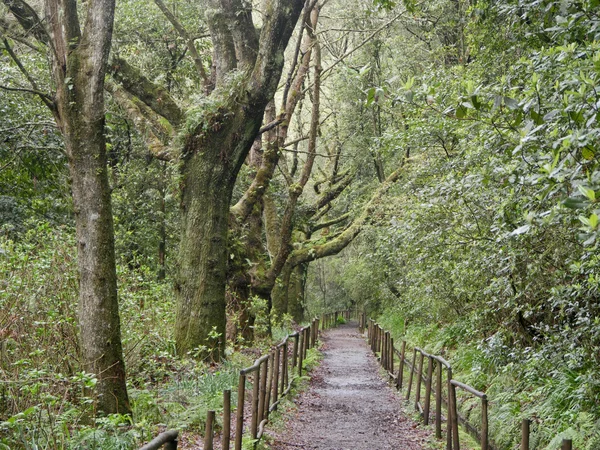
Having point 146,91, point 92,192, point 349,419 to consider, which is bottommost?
point 349,419

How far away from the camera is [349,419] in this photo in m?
10.1

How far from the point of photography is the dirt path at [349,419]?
27.5 ft

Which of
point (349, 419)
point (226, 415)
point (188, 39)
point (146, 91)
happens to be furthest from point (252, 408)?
point (188, 39)

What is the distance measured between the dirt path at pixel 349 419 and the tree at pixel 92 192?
2.75 metres

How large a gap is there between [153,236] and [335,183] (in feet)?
41.0

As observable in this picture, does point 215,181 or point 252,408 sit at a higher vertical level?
point 215,181

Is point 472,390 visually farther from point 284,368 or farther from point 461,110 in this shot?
point 284,368

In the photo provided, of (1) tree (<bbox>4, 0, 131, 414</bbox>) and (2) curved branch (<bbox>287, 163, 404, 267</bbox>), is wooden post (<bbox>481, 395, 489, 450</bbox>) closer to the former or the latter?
(1) tree (<bbox>4, 0, 131, 414</bbox>)

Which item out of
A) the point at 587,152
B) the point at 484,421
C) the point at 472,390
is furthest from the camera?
the point at 472,390

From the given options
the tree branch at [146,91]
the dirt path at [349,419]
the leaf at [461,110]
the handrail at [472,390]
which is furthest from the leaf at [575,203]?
the tree branch at [146,91]

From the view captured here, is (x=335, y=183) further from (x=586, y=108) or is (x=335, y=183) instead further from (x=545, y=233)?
(x=586, y=108)

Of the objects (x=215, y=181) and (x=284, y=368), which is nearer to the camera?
(x=215, y=181)

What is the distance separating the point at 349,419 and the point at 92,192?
594 cm

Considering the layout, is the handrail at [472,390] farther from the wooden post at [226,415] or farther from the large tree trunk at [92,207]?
the large tree trunk at [92,207]
